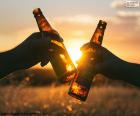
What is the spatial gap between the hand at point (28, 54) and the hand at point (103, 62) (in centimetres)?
32

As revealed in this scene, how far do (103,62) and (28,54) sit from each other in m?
0.65

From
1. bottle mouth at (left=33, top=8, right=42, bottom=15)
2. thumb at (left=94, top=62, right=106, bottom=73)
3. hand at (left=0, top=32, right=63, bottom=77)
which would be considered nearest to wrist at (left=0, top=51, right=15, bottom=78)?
hand at (left=0, top=32, right=63, bottom=77)

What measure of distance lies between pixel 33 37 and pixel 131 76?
917 millimetres

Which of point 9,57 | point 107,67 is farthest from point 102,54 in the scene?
point 9,57

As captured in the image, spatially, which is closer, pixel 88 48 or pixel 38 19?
pixel 88 48

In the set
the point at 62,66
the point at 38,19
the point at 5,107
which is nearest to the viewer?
the point at 62,66

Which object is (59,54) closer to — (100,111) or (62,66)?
(62,66)

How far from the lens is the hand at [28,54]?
17.4 ft

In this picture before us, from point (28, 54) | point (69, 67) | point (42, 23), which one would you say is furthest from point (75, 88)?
point (42, 23)

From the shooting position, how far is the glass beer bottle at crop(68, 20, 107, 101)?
535cm

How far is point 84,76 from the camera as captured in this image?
5.52 m

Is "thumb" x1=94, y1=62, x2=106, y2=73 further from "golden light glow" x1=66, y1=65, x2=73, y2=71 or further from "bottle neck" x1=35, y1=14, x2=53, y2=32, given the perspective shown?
"bottle neck" x1=35, y1=14, x2=53, y2=32

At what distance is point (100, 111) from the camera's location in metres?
17.5

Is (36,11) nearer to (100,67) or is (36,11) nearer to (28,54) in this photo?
(28,54)
